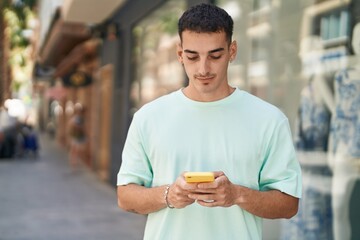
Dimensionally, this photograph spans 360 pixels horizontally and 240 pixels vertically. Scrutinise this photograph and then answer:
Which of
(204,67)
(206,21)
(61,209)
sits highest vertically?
(206,21)

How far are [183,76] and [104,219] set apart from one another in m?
2.70

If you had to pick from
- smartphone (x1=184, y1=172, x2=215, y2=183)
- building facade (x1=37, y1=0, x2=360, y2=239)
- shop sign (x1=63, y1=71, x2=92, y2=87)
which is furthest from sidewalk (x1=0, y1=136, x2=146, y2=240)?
smartphone (x1=184, y1=172, x2=215, y2=183)

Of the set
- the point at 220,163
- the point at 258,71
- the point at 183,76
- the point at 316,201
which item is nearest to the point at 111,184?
the point at 183,76

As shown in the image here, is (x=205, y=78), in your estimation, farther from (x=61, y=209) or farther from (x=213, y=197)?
(x=61, y=209)

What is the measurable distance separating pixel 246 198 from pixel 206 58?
1.59 feet

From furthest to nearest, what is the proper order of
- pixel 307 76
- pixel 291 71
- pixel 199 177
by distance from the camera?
pixel 291 71, pixel 307 76, pixel 199 177

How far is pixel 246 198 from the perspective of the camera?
1.71 meters

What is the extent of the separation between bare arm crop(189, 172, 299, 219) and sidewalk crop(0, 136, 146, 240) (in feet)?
17.4

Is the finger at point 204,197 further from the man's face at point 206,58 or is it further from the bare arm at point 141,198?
the man's face at point 206,58

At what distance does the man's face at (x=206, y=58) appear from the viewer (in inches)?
69.2

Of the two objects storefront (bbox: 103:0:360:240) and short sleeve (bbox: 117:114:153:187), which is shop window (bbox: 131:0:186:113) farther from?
short sleeve (bbox: 117:114:153:187)

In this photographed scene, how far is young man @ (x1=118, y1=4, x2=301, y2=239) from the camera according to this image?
1773mm

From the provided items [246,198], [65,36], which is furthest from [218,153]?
[65,36]

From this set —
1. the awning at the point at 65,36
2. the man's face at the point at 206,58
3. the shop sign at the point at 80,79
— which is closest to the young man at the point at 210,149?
the man's face at the point at 206,58
